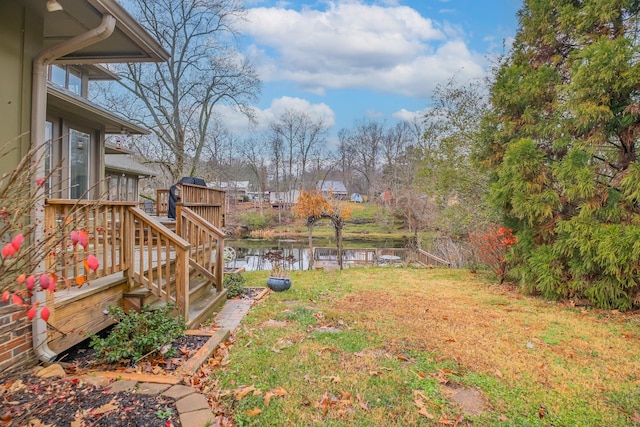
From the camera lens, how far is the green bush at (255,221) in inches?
1044

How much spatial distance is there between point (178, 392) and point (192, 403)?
21cm

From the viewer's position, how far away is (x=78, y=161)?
7.08 meters

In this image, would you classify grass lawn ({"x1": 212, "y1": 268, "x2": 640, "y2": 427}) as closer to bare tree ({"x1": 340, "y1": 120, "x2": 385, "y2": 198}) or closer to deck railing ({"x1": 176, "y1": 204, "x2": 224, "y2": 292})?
deck railing ({"x1": 176, "y1": 204, "x2": 224, "y2": 292})

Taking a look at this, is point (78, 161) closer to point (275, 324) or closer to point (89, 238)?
point (89, 238)

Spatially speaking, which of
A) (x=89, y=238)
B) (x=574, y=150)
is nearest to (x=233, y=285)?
(x=89, y=238)

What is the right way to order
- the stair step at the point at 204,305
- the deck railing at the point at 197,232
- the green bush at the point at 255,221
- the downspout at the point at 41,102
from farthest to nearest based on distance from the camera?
the green bush at the point at 255,221
the deck railing at the point at 197,232
the stair step at the point at 204,305
the downspout at the point at 41,102

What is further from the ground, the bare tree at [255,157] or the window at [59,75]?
the bare tree at [255,157]

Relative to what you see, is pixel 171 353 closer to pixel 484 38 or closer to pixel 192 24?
pixel 484 38

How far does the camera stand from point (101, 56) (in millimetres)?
3822

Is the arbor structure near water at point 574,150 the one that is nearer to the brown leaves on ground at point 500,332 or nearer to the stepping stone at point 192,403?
the brown leaves on ground at point 500,332

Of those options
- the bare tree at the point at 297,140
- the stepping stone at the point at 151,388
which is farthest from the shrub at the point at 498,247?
the bare tree at the point at 297,140

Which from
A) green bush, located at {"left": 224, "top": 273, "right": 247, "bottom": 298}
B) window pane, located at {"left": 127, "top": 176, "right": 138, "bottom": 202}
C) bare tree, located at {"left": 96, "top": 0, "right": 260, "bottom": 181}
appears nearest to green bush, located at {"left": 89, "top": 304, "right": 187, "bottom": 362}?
green bush, located at {"left": 224, "top": 273, "right": 247, "bottom": 298}

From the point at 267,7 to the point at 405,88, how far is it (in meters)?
8.28

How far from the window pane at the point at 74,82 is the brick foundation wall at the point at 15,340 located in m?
7.72
